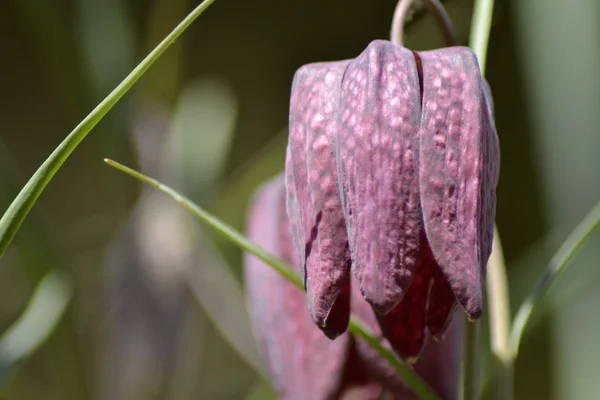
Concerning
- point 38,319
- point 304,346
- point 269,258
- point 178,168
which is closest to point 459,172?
point 269,258

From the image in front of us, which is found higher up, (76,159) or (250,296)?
(250,296)

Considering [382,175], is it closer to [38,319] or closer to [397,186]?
[397,186]

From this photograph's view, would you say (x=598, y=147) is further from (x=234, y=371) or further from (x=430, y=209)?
(x=234, y=371)

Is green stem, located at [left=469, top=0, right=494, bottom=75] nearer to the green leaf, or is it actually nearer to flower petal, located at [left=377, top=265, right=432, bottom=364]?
flower petal, located at [left=377, top=265, right=432, bottom=364]

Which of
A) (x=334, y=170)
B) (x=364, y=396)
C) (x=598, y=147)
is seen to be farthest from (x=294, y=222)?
(x=598, y=147)

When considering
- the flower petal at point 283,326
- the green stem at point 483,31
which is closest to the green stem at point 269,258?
the flower petal at point 283,326

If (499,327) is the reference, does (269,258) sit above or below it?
above

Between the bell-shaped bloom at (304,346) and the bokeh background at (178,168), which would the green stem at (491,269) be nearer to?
the bell-shaped bloom at (304,346)
